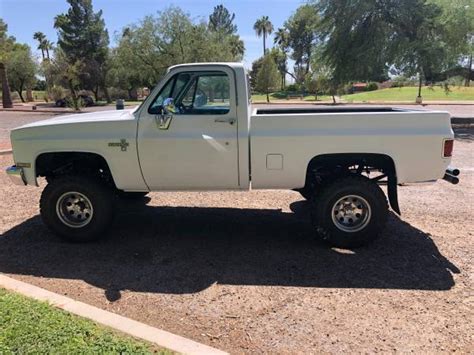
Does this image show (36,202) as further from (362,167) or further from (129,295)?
(362,167)

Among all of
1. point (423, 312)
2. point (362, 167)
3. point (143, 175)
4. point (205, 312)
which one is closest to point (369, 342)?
point (423, 312)

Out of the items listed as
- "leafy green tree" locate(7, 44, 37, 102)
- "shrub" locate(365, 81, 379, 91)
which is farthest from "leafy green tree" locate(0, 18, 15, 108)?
"shrub" locate(365, 81, 379, 91)

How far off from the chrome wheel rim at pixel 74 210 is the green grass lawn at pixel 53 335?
1.84 meters

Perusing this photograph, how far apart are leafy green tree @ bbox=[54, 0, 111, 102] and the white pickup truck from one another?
176 feet

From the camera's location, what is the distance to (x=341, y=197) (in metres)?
5.11

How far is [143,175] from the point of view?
524 cm

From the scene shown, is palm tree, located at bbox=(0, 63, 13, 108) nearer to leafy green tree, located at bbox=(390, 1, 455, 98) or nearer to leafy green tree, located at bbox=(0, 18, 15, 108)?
leafy green tree, located at bbox=(0, 18, 15, 108)

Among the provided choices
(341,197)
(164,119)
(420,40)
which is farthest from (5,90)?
(341,197)

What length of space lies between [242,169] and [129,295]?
182 centimetres

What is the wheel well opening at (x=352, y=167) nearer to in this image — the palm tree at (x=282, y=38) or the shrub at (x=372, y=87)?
the shrub at (x=372, y=87)

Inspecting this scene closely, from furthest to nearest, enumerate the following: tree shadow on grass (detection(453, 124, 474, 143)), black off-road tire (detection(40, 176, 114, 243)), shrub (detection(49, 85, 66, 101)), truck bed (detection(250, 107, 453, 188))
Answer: shrub (detection(49, 85, 66, 101)), tree shadow on grass (detection(453, 124, 474, 143)), black off-road tire (detection(40, 176, 114, 243)), truck bed (detection(250, 107, 453, 188))

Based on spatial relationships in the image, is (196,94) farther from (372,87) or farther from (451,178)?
(372,87)

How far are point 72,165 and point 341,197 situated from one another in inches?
128

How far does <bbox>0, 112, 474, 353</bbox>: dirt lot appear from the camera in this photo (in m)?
3.55
